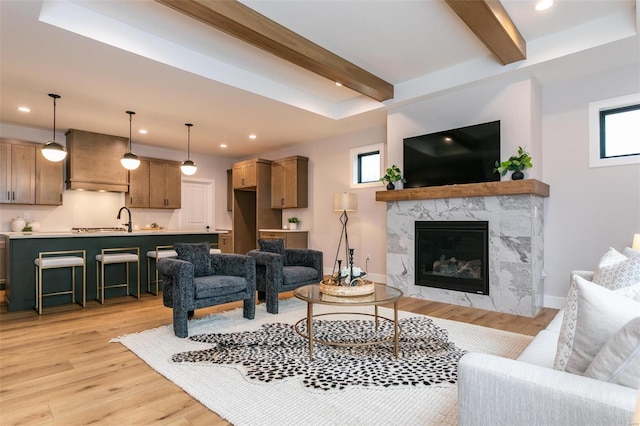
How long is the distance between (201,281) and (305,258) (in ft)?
5.04

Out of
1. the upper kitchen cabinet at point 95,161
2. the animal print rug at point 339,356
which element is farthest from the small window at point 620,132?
the upper kitchen cabinet at point 95,161

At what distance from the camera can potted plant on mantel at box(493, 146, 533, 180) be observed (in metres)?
3.80

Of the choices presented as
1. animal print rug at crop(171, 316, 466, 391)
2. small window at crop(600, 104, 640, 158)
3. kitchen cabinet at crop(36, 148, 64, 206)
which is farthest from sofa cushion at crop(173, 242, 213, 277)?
small window at crop(600, 104, 640, 158)

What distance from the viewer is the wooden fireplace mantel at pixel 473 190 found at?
3.77m

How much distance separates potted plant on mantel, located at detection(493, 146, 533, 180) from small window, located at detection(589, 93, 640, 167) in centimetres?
80

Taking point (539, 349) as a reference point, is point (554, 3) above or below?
above

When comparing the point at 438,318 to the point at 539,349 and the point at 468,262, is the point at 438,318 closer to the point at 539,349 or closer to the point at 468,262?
the point at 468,262

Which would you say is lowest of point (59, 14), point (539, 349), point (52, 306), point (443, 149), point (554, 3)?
point (52, 306)

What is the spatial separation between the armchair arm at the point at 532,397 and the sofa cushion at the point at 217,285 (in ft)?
8.76

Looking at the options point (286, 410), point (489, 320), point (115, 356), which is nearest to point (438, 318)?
point (489, 320)

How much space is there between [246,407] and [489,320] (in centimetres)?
284

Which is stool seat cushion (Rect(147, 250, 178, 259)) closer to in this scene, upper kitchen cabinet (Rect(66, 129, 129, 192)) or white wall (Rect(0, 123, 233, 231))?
upper kitchen cabinet (Rect(66, 129, 129, 192))

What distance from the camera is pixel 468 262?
14.4ft

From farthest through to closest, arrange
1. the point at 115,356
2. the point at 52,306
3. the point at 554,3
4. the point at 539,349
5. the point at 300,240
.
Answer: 1. the point at 300,240
2. the point at 52,306
3. the point at 554,3
4. the point at 115,356
5. the point at 539,349
